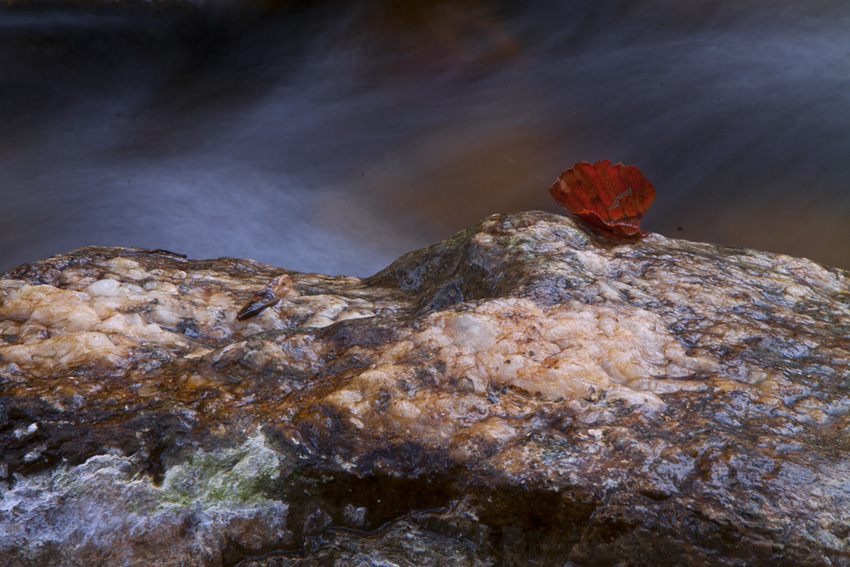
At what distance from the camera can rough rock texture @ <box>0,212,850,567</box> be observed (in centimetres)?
50

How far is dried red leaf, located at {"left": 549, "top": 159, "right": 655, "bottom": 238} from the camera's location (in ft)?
3.02

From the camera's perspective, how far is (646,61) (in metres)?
1.68

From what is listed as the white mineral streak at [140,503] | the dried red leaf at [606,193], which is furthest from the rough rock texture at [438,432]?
the dried red leaf at [606,193]

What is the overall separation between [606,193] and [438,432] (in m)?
0.50

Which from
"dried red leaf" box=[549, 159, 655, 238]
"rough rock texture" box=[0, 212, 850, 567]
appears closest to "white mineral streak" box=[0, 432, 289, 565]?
"rough rock texture" box=[0, 212, 850, 567]

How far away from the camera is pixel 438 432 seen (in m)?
0.56

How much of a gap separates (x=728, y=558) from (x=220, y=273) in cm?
67

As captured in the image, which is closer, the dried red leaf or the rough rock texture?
the rough rock texture

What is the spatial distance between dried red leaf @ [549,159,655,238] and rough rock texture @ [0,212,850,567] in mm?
182

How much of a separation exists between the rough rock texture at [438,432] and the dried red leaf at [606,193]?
0.18m

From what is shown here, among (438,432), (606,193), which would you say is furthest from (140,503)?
(606,193)

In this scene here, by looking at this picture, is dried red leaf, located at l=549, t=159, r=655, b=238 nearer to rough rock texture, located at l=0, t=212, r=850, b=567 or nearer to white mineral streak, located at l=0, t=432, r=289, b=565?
rough rock texture, located at l=0, t=212, r=850, b=567

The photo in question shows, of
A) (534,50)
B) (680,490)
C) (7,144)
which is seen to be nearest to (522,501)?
(680,490)

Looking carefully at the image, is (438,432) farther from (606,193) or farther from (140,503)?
(606,193)
